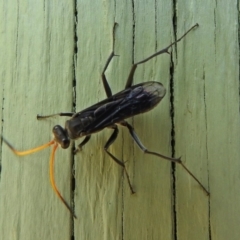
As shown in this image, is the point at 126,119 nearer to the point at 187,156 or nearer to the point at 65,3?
the point at 187,156

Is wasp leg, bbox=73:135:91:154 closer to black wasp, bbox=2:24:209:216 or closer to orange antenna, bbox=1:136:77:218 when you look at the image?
black wasp, bbox=2:24:209:216

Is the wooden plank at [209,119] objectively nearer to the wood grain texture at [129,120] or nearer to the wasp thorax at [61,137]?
the wood grain texture at [129,120]

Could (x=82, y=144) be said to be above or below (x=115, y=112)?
below

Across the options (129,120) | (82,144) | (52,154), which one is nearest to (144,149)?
(129,120)

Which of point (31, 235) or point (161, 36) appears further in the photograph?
point (161, 36)

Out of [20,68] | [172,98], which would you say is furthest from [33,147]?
[172,98]

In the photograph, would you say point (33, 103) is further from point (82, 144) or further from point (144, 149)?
point (144, 149)
